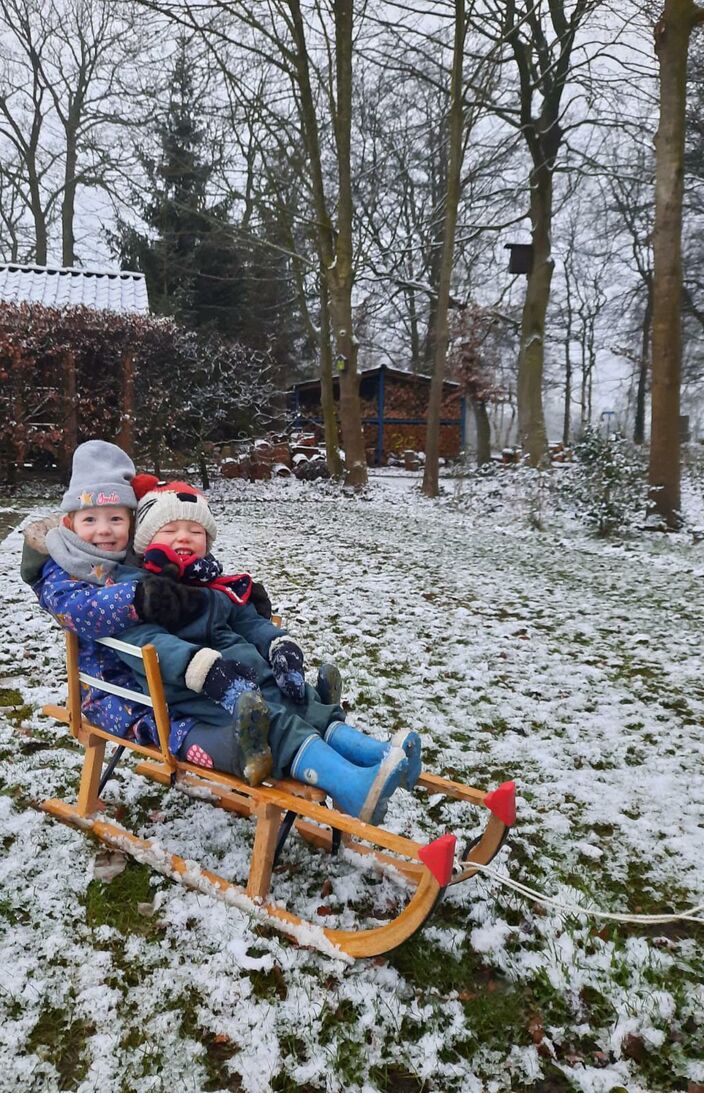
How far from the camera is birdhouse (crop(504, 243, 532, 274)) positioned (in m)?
15.8

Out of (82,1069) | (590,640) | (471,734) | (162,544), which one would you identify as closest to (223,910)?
(82,1069)

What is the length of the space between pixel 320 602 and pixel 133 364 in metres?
10.1

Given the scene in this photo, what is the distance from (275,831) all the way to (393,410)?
2511 centimetres

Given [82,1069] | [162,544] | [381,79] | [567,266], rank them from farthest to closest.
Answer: [567,266], [381,79], [162,544], [82,1069]

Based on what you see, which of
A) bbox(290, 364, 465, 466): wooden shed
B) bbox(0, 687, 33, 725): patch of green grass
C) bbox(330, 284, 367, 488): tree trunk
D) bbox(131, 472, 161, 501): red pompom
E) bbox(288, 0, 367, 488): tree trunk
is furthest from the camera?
bbox(290, 364, 465, 466): wooden shed

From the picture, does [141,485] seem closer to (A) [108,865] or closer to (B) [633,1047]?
(A) [108,865]

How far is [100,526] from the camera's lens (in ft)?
9.59

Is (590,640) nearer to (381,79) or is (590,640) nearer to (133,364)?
(133,364)

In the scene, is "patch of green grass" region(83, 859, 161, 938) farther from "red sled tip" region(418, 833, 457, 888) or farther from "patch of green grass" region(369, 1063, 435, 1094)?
"red sled tip" region(418, 833, 457, 888)

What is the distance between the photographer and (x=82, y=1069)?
1899 mm

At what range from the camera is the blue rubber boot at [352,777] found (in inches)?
91.3

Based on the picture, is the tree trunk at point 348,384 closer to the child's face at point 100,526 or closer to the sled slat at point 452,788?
the child's face at point 100,526

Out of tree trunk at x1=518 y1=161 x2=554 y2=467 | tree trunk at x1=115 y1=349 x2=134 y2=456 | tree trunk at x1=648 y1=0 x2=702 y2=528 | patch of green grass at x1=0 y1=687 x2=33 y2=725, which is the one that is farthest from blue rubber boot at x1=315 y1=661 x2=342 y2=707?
tree trunk at x1=518 y1=161 x2=554 y2=467

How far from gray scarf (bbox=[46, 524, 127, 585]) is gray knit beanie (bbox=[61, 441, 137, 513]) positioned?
13 centimetres
